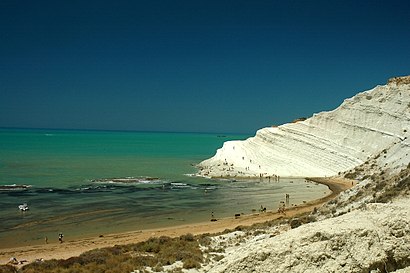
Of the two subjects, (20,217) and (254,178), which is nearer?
(20,217)

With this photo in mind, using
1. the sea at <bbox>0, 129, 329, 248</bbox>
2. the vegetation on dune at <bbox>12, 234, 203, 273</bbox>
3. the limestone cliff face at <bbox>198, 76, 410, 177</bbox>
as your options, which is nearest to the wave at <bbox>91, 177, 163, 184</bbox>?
the sea at <bbox>0, 129, 329, 248</bbox>

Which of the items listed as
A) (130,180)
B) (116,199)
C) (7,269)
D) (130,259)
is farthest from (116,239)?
(130,180)

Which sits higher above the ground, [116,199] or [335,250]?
[335,250]

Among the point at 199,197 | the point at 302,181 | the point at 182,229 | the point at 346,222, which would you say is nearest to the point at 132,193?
the point at 199,197

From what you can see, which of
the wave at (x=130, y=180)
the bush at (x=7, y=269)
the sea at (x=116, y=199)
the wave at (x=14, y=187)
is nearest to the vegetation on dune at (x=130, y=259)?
the bush at (x=7, y=269)

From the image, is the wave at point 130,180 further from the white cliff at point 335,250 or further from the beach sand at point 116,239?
the white cliff at point 335,250

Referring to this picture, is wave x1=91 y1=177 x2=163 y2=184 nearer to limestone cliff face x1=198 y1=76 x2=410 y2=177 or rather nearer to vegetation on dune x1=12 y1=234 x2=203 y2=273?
limestone cliff face x1=198 y1=76 x2=410 y2=177

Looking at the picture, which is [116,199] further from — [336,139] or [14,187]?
[336,139]

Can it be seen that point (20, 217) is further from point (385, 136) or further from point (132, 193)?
point (385, 136)
